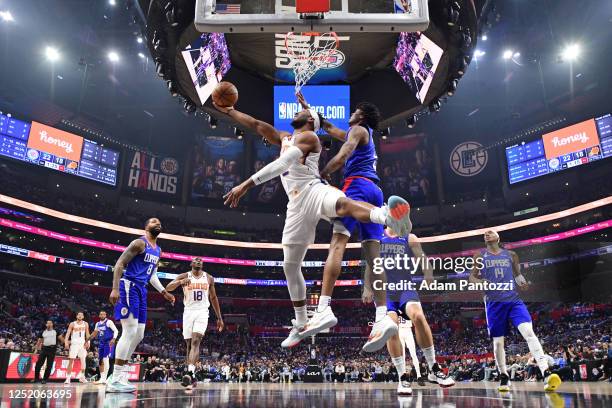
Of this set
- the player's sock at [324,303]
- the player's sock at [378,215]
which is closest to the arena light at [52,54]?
the player's sock at [324,303]

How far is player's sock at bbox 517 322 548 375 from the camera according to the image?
7.27 m

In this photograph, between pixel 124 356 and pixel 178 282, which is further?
pixel 178 282

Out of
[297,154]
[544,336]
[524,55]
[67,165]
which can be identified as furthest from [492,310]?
[67,165]

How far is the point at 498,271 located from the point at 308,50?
5.77m

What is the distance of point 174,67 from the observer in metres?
10.6

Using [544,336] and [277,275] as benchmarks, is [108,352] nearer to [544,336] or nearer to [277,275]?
[544,336]

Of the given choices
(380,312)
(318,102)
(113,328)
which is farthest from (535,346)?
(113,328)

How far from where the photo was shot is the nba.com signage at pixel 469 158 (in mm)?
42000

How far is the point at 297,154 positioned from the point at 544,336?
29281 mm

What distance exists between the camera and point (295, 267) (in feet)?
16.7

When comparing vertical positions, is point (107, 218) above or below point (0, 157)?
below

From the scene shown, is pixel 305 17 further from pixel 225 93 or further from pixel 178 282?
pixel 178 282

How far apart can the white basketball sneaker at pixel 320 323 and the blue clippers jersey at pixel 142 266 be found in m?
3.27

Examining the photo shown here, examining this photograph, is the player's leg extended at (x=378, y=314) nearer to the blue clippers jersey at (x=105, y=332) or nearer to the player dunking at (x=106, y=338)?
the player dunking at (x=106, y=338)
